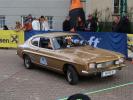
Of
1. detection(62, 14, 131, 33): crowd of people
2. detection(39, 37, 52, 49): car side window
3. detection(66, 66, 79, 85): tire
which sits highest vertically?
detection(62, 14, 131, 33): crowd of people

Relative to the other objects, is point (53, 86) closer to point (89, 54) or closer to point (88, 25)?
point (89, 54)

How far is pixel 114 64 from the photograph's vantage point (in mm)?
10734

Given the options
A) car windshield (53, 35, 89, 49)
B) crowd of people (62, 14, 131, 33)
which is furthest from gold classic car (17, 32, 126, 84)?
crowd of people (62, 14, 131, 33)

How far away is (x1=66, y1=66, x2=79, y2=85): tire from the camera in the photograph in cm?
1052

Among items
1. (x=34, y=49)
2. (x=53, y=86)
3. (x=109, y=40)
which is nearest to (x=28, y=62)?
(x=34, y=49)

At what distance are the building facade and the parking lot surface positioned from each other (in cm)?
1447

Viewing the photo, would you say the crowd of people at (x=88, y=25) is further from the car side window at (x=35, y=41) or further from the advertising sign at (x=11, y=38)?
the car side window at (x=35, y=41)

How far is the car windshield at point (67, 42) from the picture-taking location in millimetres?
11745

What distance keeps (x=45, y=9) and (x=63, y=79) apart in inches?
689

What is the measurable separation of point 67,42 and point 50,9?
664 inches

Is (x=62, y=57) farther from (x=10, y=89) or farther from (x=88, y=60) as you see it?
(x=10, y=89)

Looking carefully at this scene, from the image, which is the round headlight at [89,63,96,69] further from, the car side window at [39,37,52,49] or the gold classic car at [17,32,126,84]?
the car side window at [39,37,52,49]

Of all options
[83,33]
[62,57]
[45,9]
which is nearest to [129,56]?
[83,33]

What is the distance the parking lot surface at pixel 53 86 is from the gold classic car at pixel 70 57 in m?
0.35
